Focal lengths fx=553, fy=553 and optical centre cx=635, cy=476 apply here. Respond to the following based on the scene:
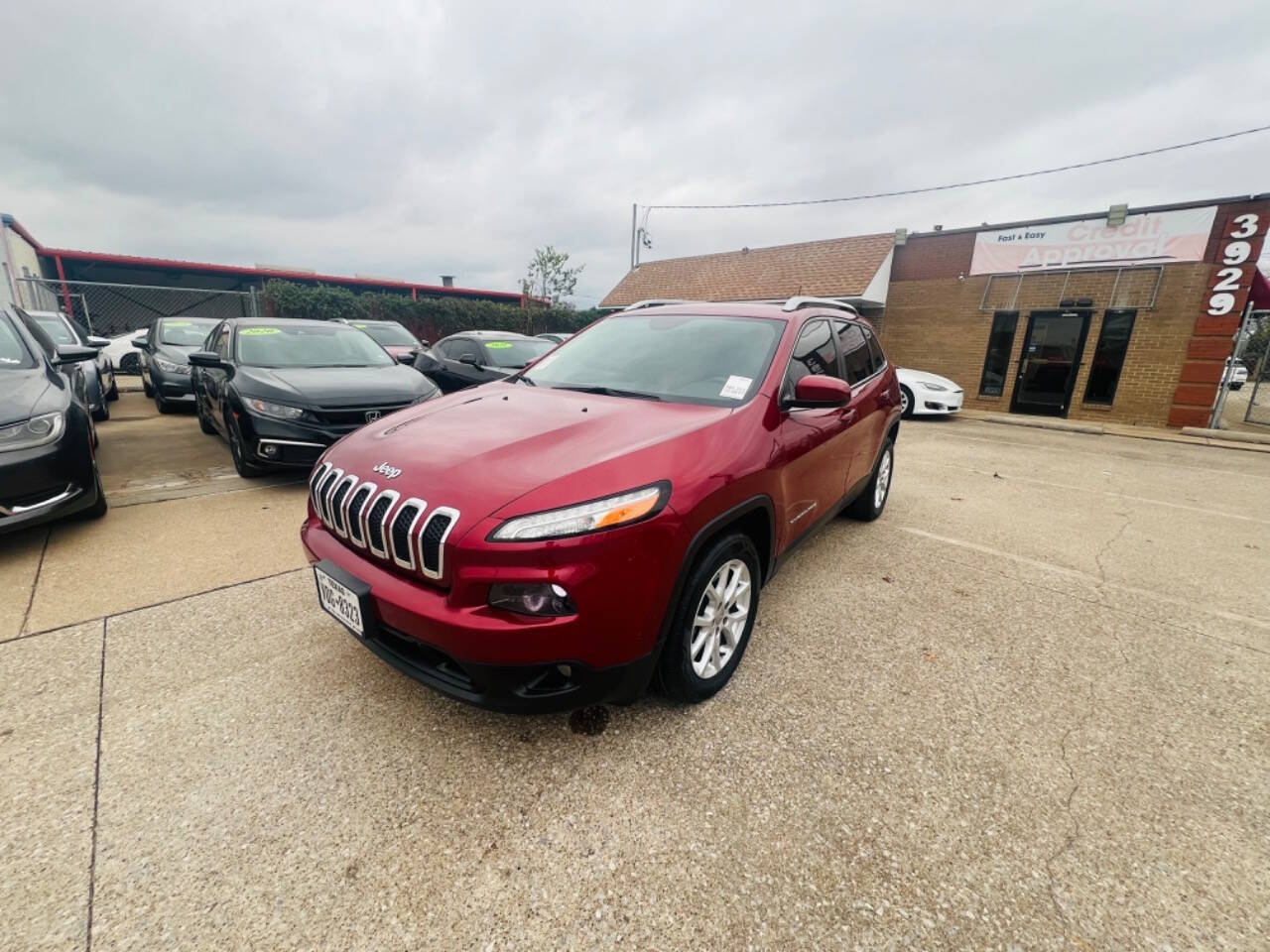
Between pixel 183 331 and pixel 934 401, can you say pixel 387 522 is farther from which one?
pixel 934 401

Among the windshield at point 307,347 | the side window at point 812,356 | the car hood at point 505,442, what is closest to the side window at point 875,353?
the side window at point 812,356

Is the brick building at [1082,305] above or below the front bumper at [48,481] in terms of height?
above

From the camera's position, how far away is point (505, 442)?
80.8 inches

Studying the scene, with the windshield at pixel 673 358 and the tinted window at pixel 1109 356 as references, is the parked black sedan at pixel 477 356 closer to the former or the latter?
the windshield at pixel 673 358

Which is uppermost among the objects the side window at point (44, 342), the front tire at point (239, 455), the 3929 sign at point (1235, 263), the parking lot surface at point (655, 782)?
the 3929 sign at point (1235, 263)

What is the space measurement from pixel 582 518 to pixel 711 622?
0.81 metres

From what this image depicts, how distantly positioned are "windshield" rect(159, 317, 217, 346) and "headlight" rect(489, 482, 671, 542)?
9531 mm

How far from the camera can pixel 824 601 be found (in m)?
3.11

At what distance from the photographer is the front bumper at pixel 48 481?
3.06 meters

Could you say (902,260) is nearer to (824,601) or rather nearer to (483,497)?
(824,601)

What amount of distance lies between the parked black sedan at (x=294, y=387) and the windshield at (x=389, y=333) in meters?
4.75

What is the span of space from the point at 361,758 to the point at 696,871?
3.87 feet

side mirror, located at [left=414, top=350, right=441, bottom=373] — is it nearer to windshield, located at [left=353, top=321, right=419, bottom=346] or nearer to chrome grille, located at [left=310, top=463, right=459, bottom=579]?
windshield, located at [left=353, top=321, right=419, bottom=346]

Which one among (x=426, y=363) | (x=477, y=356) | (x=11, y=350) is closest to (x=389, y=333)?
(x=426, y=363)
